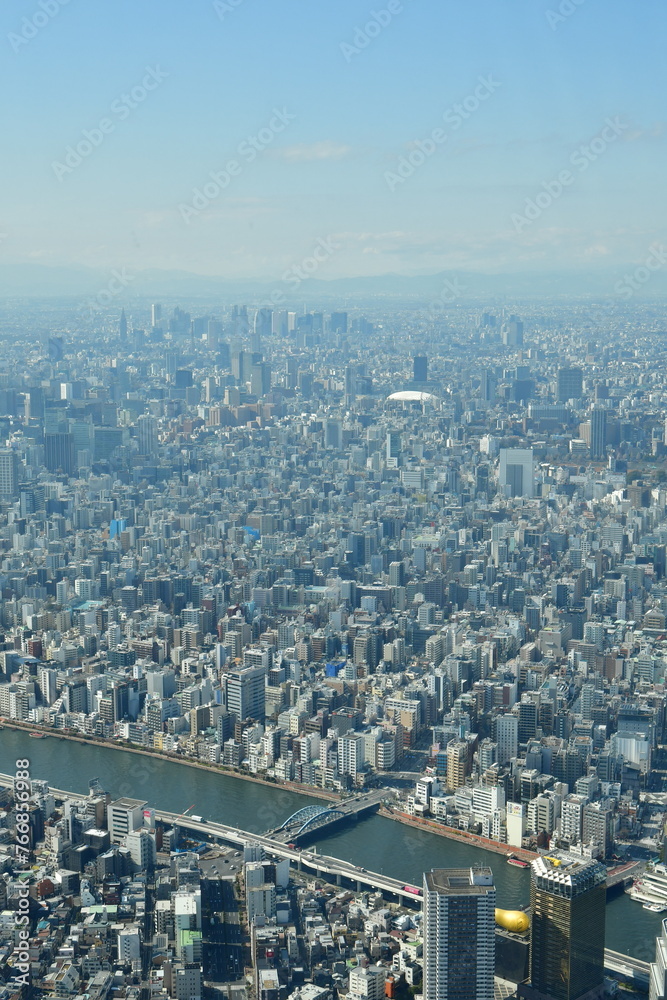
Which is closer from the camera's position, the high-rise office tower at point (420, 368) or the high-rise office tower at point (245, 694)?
→ the high-rise office tower at point (245, 694)

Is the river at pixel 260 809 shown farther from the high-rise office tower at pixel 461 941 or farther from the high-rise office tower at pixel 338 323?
the high-rise office tower at pixel 338 323

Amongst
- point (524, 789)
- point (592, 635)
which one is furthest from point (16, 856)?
point (592, 635)

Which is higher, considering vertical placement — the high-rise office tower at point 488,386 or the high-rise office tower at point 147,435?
the high-rise office tower at point 488,386

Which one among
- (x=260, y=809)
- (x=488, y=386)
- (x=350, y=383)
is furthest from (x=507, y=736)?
(x=350, y=383)

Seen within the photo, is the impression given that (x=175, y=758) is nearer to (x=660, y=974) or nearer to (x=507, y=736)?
(x=507, y=736)

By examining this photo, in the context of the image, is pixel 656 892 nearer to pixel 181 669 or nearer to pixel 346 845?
pixel 346 845

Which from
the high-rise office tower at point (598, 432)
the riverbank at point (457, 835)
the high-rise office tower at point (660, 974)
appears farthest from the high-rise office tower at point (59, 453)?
the high-rise office tower at point (660, 974)
